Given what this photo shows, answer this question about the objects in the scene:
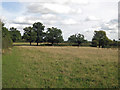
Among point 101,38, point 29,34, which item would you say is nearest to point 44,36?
point 29,34

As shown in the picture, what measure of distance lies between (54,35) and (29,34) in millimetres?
15419

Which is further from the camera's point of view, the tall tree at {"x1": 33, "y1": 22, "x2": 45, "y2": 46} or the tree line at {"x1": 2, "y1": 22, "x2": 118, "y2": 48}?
the tall tree at {"x1": 33, "y1": 22, "x2": 45, "y2": 46}

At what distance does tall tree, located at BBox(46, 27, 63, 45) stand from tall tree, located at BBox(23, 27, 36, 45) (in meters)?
9.03

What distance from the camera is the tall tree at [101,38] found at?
8123cm

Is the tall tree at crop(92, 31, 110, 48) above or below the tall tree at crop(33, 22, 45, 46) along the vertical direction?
below

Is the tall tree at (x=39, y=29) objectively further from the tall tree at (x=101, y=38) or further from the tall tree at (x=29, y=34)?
the tall tree at (x=101, y=38)

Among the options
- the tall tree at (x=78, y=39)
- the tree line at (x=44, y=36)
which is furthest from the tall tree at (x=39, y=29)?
the tall tree at (x=78, y=39)

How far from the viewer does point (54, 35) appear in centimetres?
9756

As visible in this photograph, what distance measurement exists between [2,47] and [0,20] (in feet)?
30.5

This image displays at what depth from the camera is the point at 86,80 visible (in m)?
10.4

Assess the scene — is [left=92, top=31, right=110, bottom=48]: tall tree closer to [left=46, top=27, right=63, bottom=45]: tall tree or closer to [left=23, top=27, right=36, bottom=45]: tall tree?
[left=46, top=27, right=63, bottom=45]: tall tree

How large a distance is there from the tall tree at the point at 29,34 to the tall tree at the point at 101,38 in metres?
36.3

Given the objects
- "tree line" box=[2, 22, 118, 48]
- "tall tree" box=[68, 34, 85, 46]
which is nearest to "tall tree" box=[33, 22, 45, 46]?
"tree line" box=[2, 22, 118, 48]

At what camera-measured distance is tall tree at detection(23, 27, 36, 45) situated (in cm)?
9306
